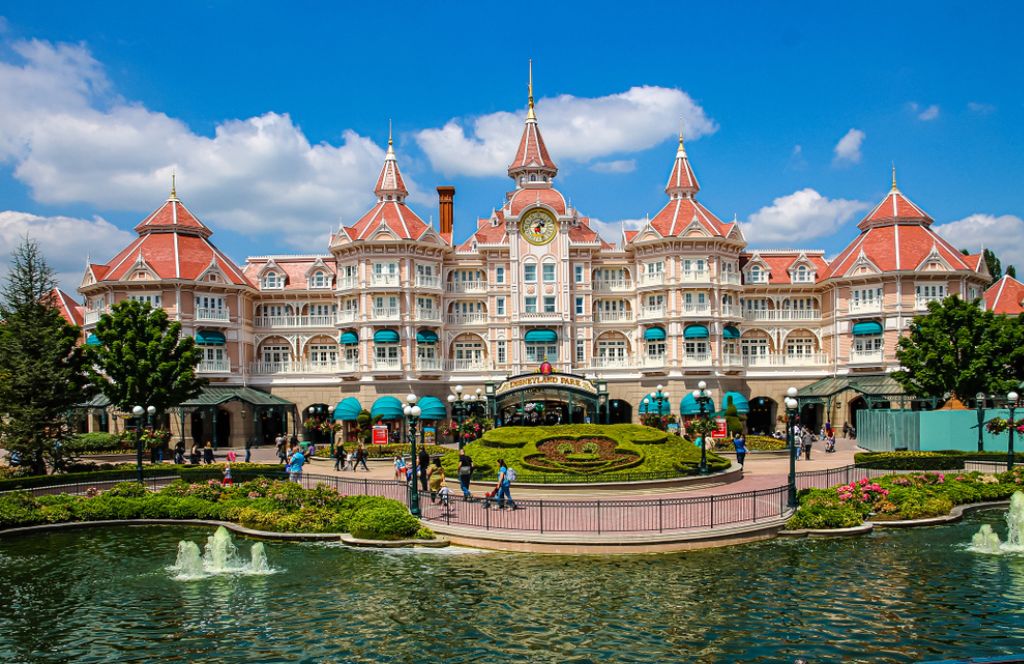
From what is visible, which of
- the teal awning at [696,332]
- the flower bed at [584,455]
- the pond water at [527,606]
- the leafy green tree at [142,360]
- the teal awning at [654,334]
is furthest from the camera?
the teal awning at [654,334]

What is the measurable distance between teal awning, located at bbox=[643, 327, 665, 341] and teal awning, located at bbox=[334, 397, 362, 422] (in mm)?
21775

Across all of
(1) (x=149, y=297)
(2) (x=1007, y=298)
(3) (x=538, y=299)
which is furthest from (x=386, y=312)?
(2) (x=1007, y=298)

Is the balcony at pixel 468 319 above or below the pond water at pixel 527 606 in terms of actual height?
above

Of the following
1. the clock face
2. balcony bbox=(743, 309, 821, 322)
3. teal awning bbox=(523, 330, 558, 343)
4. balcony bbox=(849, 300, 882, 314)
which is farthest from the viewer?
balcony bbox=(743, 309, 821, 322)

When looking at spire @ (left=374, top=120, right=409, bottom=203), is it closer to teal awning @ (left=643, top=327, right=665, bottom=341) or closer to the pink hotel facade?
the pink hotel facade

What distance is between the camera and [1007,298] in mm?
62094

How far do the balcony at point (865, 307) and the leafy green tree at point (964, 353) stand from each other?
11.9 metres

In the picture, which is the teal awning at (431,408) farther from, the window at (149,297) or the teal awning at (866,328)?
the teal awning at (866,328)

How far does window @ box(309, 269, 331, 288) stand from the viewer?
65.2 metres

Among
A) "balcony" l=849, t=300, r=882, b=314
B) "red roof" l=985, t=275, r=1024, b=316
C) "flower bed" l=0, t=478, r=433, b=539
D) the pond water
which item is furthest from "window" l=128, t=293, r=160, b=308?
"red roof" l=985, t=275, r=1024, b=316

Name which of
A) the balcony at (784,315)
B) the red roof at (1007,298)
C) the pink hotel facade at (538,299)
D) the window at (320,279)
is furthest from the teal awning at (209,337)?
the red roof at (1007,298)

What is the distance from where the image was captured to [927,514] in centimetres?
2766

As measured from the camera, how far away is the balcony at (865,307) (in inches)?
2378

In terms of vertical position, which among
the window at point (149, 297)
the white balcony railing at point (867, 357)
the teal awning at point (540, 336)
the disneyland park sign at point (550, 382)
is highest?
the window at point (149, 297)
